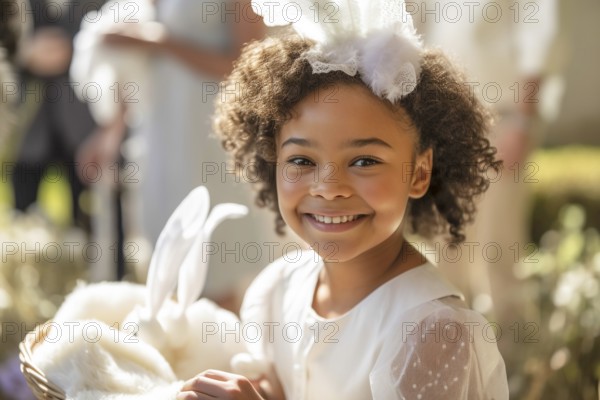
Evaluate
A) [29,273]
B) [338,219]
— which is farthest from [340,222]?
[29,273]

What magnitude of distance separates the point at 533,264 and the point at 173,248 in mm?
1787

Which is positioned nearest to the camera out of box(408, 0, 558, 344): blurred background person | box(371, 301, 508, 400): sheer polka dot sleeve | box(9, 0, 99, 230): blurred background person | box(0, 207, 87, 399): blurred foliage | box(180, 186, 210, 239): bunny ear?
box(371, 301, 508, 400): sheer polka dot sleeve

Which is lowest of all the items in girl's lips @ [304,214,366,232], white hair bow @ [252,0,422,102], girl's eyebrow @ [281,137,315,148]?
girl's lips @ [304,214,366,232]

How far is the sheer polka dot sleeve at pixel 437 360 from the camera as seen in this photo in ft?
5.10

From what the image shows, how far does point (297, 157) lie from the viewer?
5.60 feet

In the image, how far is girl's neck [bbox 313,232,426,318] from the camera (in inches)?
70.3

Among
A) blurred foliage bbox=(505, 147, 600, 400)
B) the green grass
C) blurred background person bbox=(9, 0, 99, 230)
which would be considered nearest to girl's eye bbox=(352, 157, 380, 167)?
blurred foliage bbox=(505, 147, 600, 400)

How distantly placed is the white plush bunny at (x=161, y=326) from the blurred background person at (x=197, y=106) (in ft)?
2.71

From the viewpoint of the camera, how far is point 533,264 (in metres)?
3.22

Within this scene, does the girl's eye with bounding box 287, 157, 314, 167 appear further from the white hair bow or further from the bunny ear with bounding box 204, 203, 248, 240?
the bunny ear with bounding box 204, 203, 248, 240

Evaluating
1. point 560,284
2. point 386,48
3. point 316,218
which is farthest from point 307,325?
point 560,284

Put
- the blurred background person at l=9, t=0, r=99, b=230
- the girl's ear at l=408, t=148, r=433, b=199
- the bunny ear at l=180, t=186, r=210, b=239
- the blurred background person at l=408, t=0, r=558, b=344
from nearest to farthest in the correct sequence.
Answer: the girl's ear at l=408, t=148, r=433, b=199, the bunny ear at l=180, t=186, r=210, b=239, the blurred background person at l=408, t=0, r=558, b=344, the blurred background person at l=9, t=0, r=99, b=230

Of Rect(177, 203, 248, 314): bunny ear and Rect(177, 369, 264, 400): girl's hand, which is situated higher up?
Rect(177, 203, 248, 314): bunny ear

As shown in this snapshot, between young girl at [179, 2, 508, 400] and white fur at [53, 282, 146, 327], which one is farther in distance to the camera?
white fur at [53, 282, 146, 327]
